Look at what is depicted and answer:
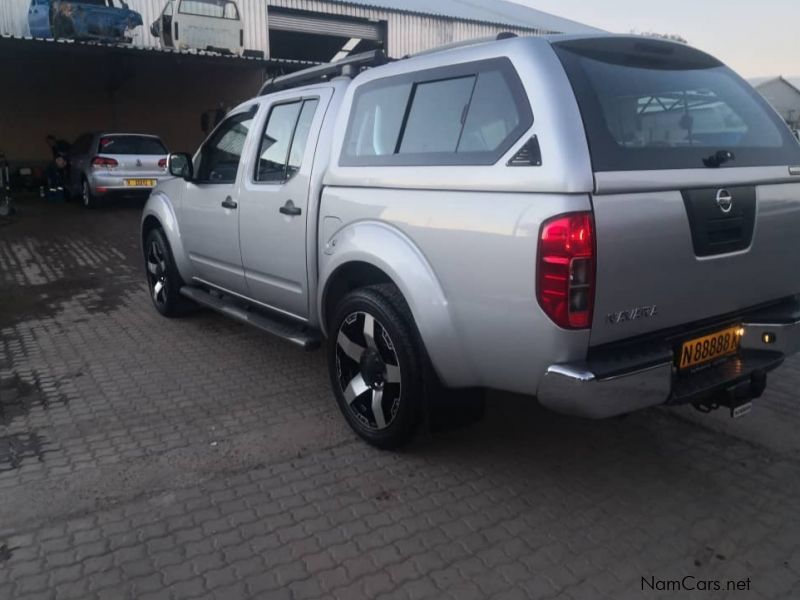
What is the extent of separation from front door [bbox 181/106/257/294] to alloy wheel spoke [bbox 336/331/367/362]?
4.56 ft

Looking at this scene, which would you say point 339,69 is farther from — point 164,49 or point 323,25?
point 323,25

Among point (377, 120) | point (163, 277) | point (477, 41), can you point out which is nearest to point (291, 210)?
point (377, 120)

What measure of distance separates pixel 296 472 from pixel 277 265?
1470 mm

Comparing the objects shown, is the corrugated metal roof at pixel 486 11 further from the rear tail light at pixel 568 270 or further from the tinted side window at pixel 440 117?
→ the rear tail light at pixel 568 270

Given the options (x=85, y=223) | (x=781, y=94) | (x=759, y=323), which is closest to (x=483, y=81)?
(x=759, y=323)

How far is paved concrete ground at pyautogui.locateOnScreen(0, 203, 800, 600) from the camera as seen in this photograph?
259cm

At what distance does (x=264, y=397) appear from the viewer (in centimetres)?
436

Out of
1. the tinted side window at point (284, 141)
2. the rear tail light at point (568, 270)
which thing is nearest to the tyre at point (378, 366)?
the rear tail light at point (568, 270)

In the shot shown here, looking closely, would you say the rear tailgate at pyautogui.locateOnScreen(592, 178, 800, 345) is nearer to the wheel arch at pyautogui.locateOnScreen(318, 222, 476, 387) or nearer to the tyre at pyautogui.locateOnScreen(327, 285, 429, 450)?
the wheel arch at pyautogui.locateOnScreen(318, 222, 476, 387)

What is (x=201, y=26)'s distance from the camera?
1623cm

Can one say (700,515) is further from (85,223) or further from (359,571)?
(85,223)

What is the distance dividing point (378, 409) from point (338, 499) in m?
0.54

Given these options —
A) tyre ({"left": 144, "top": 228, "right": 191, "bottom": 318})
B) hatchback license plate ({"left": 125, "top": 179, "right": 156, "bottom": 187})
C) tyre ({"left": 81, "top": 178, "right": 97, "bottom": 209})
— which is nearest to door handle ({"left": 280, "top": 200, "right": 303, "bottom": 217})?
tyre ({"left": 144, "top": 228, "right": 191, "bottom": 318})

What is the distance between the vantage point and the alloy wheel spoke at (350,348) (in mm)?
3598
